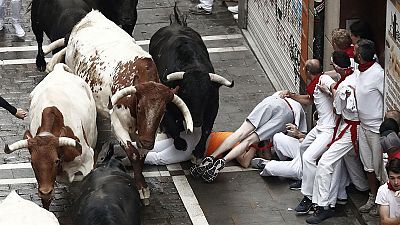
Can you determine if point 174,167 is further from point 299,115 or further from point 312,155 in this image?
point 312,155

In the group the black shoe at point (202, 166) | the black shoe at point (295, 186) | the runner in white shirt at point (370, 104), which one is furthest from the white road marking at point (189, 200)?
the runner in white shirt at point (370, 104)

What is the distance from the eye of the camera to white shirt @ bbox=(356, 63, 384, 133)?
14.6 metres

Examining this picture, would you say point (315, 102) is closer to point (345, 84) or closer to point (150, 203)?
point (345, 84)

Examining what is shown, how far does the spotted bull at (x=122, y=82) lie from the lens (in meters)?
15.1

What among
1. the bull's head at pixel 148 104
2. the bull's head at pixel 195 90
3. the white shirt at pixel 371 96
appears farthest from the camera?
the bull's head at pixel 195 90

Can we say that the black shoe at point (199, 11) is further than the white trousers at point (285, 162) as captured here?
Yes

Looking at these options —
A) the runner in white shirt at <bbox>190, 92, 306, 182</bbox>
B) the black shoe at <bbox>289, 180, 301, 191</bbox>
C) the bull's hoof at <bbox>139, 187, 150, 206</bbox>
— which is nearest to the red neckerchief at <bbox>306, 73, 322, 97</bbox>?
the runner in white shirt at <bbox>190, 92, 306, 182</bbox>

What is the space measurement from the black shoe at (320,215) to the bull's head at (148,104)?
2.22 m

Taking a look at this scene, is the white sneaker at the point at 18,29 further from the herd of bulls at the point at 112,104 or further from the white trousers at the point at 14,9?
the herd of bulls at the point at 112,104

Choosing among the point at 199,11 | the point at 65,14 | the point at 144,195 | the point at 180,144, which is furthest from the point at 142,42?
the point at 144,195

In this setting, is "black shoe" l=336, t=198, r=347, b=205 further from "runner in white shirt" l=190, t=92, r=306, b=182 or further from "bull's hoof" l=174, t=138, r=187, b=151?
"bull's hoof" l=174, t=138, r=187, b=151

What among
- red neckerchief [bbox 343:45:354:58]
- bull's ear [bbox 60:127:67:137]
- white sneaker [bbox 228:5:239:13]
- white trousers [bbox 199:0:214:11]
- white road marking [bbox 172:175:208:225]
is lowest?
white sneaker [bbox 228:5:239:13]

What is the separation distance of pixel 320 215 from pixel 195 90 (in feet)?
7.72

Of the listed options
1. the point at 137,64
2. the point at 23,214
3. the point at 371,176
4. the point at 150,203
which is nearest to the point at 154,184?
the point at 150,203
